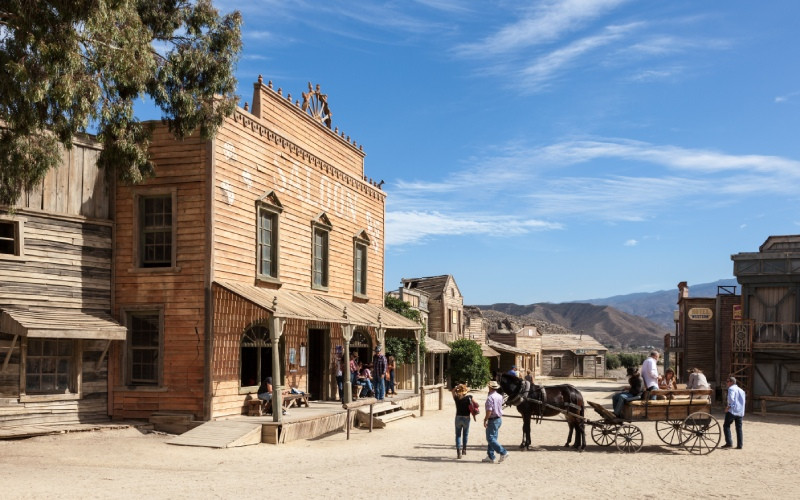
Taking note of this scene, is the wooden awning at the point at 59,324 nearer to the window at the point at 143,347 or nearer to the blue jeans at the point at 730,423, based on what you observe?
the window at the point at 143,347

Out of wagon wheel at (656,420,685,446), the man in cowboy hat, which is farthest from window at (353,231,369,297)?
wagon wheel at (656,420,685,446)

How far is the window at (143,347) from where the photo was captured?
61.9ft

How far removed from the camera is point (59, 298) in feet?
58.2

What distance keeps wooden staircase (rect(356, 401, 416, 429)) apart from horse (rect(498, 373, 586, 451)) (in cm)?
540

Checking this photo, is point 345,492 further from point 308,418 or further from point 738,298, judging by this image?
point 738,298

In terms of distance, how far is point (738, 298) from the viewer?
36969 mm

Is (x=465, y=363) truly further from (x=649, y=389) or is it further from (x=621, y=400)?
(x=649, y=389)

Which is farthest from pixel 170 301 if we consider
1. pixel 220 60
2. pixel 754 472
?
pixel 754 472

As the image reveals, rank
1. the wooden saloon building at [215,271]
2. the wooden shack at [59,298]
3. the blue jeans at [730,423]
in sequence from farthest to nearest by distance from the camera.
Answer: the wooden saloon building at [215,271]
the blue jeans at [730,423]
the wooden shack at [59,298]

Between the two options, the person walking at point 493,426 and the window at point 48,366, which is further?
the window at point 48,366

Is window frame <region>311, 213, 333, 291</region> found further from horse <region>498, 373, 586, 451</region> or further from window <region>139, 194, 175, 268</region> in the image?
horse <region>498, 373, 586, 451</region>

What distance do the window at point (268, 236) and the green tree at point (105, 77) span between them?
3.42m

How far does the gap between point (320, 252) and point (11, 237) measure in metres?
9.84

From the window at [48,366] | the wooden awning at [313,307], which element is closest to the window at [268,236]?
the wooden awning at [313,307]
